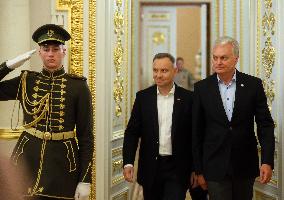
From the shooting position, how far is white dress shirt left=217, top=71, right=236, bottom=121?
109 inches

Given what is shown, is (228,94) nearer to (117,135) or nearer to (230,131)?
(230,131)

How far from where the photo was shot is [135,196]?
4906 millimetres

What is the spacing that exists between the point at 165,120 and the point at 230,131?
47 cm

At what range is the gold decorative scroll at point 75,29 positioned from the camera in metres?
3.69

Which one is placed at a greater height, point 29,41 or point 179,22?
point 179,22

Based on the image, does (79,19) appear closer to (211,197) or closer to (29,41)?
(29,41)

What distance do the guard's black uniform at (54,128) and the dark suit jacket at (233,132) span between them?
0.77m

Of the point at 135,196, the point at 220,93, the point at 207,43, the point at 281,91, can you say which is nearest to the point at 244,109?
the point at 220,93

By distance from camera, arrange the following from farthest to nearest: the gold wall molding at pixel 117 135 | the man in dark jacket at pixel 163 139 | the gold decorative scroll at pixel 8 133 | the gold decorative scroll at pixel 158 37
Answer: the gold decorative scroll at pixel 158 37, the gold wall molding at pixel 117 135, the gold decorative scroll at pixel 8 133, the man in dark jacket at pixel 163 139

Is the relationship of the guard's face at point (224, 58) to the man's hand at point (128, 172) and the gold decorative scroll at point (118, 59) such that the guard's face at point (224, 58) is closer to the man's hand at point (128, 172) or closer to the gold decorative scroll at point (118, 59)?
the man's hand at point (128, 172)

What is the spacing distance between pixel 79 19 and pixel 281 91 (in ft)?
5.65

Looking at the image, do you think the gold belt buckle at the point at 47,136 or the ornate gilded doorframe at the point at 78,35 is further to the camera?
the ornate gilded doorframe at the point at 78,35

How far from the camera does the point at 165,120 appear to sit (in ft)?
9.85

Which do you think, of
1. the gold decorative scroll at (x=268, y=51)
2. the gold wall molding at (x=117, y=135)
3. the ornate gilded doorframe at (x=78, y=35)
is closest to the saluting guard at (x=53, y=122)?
the ornate gilded doorframe at (x=78, y=35)
